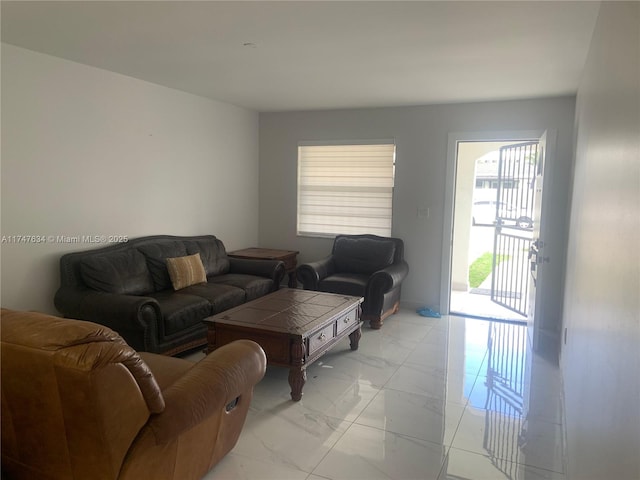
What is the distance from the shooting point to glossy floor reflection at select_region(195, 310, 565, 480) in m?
2.47

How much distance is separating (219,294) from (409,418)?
2.06 meters

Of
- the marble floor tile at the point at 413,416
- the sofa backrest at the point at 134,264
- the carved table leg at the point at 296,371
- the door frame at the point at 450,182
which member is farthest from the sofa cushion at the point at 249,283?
the door frame at the point at 450,182

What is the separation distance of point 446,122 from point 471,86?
0.98 m

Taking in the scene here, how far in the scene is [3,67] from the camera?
3.32 m

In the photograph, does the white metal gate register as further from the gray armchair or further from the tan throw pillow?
the tan throw pillow

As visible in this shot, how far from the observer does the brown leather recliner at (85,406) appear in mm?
1548

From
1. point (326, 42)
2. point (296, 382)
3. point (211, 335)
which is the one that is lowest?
point (296, 382)

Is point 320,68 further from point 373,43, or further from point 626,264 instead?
point 626,264

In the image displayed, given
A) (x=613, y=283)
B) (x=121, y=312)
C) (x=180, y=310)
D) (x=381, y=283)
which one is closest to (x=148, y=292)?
(x=180, y=310)

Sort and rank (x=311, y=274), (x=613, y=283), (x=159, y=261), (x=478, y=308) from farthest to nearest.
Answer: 1. (x=478, y=308)
2. (x=311, y=274)
3. (x=159, y=261)
4. (x=613, y=283)

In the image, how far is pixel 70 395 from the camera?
156cm

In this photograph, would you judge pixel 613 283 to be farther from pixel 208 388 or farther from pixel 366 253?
pixel 366 253

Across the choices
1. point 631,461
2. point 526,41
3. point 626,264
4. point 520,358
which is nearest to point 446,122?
point 526,41

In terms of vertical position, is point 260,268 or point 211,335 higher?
point 260,268
